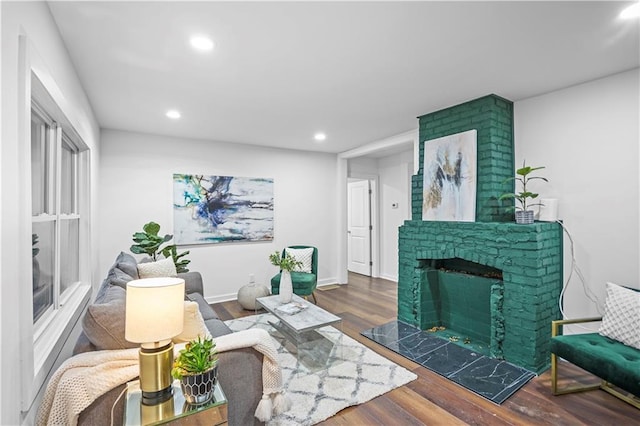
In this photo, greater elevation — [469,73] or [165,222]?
[469,73]

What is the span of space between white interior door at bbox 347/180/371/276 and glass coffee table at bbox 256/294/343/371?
3.34m

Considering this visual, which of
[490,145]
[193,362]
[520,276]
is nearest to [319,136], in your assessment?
[490,145]

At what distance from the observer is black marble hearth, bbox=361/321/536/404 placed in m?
2.41

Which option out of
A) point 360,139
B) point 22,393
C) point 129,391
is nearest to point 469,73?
point 360,139

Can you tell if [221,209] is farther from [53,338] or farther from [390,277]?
[390,277]

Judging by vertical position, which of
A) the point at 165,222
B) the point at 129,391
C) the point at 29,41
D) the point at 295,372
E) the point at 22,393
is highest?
the point at 29,41

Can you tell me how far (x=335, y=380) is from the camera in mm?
2523

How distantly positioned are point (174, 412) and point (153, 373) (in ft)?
0.61

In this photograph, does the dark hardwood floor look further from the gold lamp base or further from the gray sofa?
the gold lamp base

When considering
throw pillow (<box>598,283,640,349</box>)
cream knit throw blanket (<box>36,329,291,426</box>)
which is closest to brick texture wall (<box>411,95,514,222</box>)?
throw pillow (<box>598,283,640,349</box>)

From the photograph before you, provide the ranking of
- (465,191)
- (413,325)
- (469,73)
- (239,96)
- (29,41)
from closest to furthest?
(29,41) < (469,73) < (239,96) < (465,191) < (413,325)

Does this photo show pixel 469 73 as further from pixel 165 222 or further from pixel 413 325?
pixel 165 222

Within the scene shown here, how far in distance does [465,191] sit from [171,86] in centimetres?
296

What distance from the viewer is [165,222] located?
4355 mm
